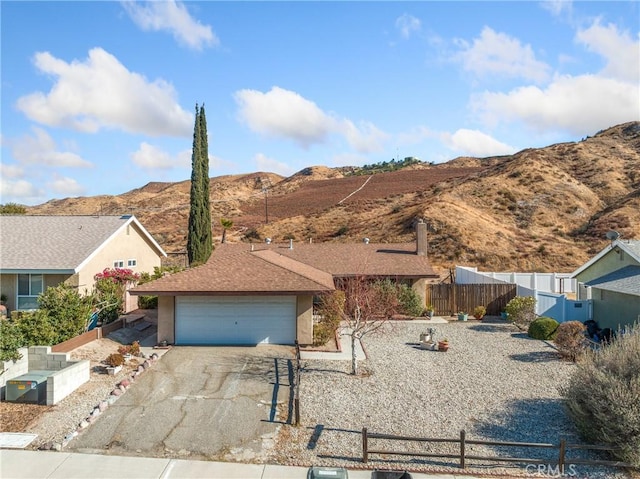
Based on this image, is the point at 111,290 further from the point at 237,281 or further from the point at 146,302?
the point at 237,281

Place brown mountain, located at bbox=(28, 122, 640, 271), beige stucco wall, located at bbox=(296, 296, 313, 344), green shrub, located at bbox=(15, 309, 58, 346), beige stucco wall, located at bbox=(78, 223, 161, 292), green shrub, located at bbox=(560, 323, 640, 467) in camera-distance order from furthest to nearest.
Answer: brown mountain, located at bbox=(28, 122, 640, 271) < beige stucco wall, located at bbox=(78, 223, 161, 292) < beige stucco wall, located at bbox=(296, 296, 313, 344) < green shrub, located at bbox=(15, 309, 58, 346) < green shrub, located at bbox=(560, 323, 640, 467)

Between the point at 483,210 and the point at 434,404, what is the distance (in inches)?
2088

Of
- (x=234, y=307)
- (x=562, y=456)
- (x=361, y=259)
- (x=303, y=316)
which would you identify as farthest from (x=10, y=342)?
(x=361, y=259)

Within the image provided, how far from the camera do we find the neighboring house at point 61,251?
22.9 m

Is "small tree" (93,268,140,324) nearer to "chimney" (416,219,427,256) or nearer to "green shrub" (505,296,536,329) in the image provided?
"chimney" (416,219,427,256)

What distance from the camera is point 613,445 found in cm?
1026

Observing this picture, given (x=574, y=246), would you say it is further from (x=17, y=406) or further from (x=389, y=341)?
(x=17, y=406)

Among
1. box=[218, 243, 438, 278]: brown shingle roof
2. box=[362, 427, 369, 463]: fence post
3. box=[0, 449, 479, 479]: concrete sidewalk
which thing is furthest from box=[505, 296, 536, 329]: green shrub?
box=[362, 427, 369, 463]: fence post

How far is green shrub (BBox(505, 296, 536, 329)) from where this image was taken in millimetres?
23266

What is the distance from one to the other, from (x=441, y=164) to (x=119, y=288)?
10481 cm

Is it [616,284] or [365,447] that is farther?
[616,284]

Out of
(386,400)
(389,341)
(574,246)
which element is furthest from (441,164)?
(386,400)

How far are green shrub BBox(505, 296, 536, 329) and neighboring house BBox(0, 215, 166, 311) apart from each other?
826 inches

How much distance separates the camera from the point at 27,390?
1308 cm
